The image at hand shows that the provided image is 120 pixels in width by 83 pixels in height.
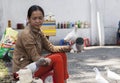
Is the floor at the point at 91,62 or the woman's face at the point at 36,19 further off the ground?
the woman's face at the point at 36,19

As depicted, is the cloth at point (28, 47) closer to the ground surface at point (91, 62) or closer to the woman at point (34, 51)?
the woman at point (34, 51)

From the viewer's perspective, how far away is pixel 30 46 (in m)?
4.39

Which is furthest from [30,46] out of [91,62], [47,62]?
[91,62]

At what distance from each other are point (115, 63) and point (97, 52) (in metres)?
1.79

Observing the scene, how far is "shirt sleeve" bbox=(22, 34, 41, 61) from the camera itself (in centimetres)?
437

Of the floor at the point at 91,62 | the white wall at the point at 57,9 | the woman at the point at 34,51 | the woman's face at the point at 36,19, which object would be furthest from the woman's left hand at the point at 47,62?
the white wall at the point at 57,9

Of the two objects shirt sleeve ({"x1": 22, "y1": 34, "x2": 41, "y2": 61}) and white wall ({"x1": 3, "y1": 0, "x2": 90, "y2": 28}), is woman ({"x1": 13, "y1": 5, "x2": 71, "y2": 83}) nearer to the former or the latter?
shirt sleeve ({"x1": 22, "y1": 34, "x2": 41, "y2": 61})

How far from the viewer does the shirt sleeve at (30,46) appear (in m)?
4.37

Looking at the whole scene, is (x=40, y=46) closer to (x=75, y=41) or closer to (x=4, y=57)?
(x=75, y=41)

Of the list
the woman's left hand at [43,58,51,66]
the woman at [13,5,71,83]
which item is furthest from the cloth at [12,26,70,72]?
the woman's left hand at [43,58,51,66]

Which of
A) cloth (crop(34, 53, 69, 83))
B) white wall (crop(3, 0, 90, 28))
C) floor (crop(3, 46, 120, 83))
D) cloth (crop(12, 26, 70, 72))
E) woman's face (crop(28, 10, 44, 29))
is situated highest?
white wall (crop(3, 0, 90, 28))

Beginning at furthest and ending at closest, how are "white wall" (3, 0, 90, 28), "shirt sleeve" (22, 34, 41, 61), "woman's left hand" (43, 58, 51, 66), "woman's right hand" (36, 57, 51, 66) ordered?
"white wall" (3, 0, 90, 28) < "shirt sleeve" (22, 34, 41, 61) < "woman's left hand" (43, 58, 51, 66) < "woman's right hand" (36, 57, 51, 66)

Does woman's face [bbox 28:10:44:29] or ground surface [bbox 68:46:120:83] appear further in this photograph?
ground surface [bbox 68:46:120:83]

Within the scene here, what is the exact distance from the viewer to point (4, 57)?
8.49 meters
